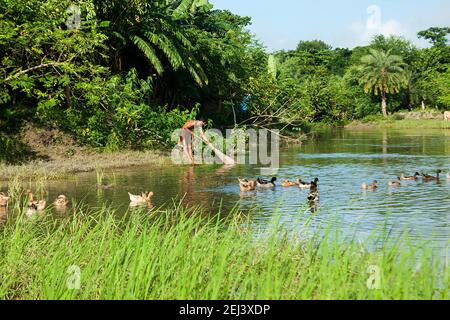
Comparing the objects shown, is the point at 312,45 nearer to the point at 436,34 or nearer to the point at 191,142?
the point at 436,34

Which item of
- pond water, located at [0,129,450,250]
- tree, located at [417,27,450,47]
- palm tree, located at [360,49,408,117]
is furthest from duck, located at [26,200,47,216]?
tree, located at [417,27,450,47]

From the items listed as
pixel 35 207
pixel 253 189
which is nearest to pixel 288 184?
pixel 253 189

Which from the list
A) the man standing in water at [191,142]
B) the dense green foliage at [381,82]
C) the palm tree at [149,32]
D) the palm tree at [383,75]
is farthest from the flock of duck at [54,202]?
the palm tree at [383,75]

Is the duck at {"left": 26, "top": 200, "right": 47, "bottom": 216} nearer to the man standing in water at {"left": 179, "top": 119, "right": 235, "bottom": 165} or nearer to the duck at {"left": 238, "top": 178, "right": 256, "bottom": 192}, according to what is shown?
the duck at {"left": 238, "top": 178, "right": 256, "bottom": 192}

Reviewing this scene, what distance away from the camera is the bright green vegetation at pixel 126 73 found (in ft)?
72.7

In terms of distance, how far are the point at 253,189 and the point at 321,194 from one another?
6.14ft

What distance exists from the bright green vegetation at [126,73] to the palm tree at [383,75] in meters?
24.6

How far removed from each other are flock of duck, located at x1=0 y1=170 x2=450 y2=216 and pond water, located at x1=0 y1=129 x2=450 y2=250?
7.9 inches

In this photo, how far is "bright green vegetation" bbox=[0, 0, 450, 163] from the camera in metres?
22.2

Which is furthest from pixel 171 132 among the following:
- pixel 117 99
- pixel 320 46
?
pixel 320 46

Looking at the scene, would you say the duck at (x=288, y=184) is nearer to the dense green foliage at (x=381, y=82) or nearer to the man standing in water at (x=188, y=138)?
the man standing in water at (x=188, y=138)
